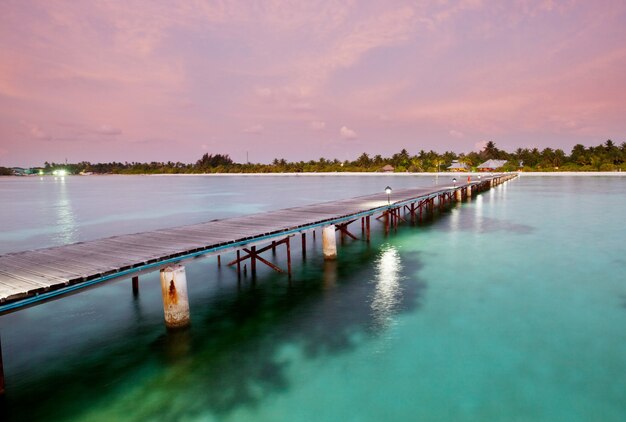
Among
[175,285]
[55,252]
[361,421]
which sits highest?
[55,252]

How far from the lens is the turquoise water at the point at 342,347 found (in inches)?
324

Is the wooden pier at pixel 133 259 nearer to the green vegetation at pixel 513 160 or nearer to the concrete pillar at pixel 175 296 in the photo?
the concrete pillar at pixel 175 296

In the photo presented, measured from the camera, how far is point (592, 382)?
8.97 metres

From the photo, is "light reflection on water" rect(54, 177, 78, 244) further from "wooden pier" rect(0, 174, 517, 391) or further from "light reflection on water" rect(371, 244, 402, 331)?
"light reflection on water" rect(371, 244, 402, 331)

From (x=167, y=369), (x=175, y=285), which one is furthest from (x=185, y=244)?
(x=167, y=369)

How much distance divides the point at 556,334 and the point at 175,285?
10.4 metres

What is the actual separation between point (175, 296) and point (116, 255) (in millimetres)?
1969

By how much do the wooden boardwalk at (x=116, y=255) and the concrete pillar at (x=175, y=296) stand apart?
14.0 inches

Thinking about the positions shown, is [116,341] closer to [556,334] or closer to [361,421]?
[361,421]

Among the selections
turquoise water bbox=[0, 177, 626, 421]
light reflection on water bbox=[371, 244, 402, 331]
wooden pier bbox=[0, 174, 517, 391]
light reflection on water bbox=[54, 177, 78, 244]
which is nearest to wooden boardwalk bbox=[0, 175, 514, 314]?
wooden pier bbox=[0, 174, 517, 391]

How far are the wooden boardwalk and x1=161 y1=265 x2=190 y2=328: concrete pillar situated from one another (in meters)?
0.35

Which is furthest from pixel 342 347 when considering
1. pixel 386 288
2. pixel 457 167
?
pixel 457 167

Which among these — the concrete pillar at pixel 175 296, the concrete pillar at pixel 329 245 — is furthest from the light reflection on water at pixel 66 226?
the concrete pillar at pixel 175 296

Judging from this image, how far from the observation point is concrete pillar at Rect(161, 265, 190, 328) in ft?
35.3
